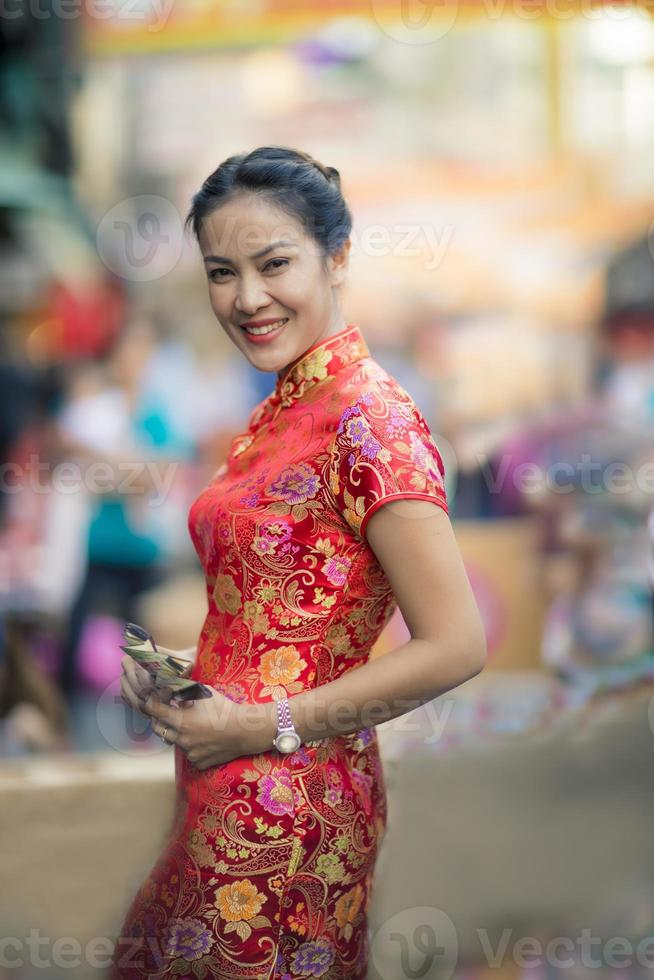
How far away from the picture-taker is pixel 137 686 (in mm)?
1387

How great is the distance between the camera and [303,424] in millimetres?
1356

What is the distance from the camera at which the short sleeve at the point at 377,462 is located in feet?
4.07

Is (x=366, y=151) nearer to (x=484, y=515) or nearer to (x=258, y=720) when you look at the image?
(x=484, y=515)

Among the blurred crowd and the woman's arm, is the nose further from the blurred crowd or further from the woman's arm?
the blurred crowd

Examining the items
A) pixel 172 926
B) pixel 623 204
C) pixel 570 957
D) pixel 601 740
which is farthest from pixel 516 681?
pixel 172 926

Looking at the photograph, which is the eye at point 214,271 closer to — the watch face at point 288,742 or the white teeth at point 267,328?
the white teeth at point 267,328

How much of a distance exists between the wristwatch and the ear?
20.4 inches

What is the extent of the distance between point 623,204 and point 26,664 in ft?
8.48

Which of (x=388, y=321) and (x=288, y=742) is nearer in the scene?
(x=288, y=742)

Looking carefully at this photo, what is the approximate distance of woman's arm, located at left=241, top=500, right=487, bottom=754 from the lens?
48.8 inches

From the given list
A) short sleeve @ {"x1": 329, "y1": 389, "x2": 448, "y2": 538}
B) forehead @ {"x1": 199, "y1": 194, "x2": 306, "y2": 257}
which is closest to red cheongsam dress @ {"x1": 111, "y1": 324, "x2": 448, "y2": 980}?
short sleeve @ {"x1": 329, "y1": 389, "x2": 448, "y2": 538}

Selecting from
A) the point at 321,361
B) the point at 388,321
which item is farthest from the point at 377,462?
the point at 388,321

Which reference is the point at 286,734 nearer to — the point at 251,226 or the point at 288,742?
the point at 288,742

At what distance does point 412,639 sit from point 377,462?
0.20m
